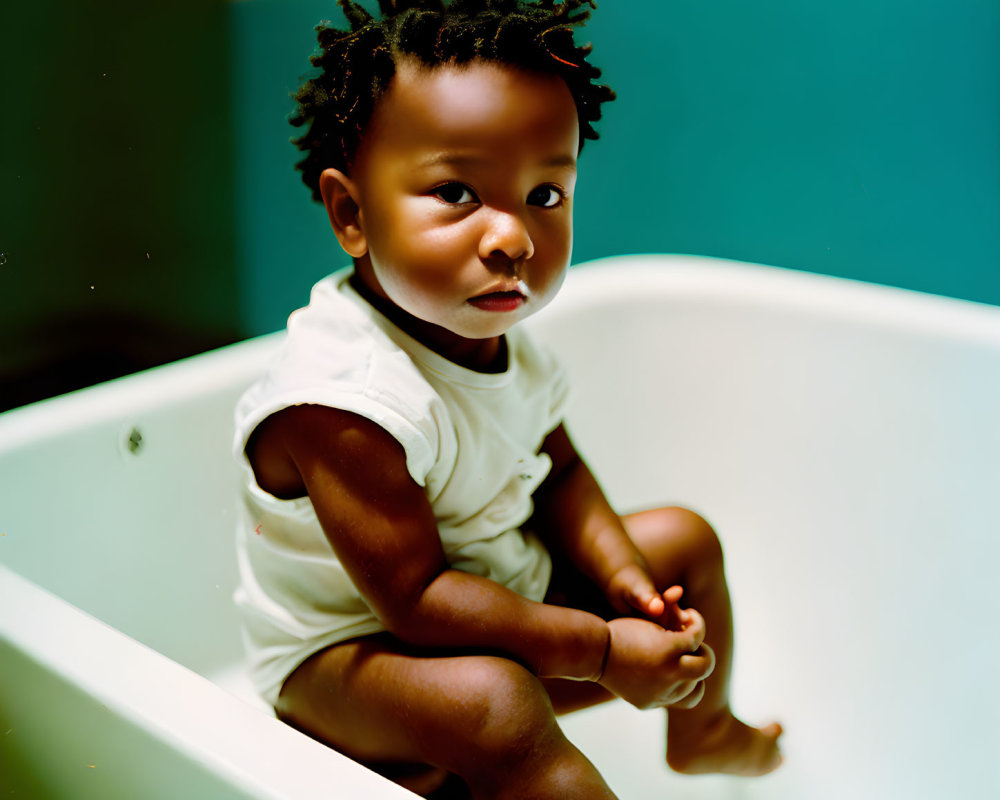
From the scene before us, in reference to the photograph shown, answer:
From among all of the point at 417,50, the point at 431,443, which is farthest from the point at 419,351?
the point at 417,50

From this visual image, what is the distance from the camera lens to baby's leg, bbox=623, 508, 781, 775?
30.0 inches

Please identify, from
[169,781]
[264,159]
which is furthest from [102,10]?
[169,781]

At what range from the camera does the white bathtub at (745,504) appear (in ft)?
2.67

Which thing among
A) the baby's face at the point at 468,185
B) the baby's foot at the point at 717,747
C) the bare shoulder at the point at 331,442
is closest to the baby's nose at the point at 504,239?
the baby's face at the point at 468,185

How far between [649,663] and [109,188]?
557 mm

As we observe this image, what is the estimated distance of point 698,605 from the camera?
2.52 ft

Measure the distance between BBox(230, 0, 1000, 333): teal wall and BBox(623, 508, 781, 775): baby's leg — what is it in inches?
17.5

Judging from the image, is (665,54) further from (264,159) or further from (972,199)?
(264,159)

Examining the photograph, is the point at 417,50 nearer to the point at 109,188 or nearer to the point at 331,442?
the point at 331,442

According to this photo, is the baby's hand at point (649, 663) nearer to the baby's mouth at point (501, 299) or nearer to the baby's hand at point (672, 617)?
the baby's hand at point (672, 617)

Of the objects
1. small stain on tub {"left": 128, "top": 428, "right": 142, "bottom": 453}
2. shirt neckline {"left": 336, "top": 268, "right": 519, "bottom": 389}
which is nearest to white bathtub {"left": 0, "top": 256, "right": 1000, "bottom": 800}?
small stain on tub {"left": 128, "top": 428, "right": 142, "bottom": 453}

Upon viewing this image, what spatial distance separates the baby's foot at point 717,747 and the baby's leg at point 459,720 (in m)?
0.21

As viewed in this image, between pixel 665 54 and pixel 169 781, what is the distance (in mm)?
907

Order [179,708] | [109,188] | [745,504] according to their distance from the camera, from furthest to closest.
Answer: [745,504], [109,188], [179,708]
